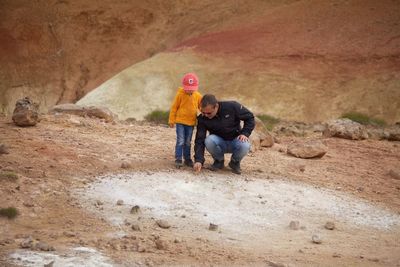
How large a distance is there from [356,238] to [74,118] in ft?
17.2

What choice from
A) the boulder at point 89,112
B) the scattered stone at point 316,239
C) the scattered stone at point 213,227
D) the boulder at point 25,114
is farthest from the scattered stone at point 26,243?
the boulder at point 89,112

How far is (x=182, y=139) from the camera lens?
7.45 metres

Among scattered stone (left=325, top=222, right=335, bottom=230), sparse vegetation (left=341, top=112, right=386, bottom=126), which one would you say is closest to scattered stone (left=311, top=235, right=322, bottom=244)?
scattered stone (left=325, top=222, right=335, bottom=230)

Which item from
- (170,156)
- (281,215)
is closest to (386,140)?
(170,156)

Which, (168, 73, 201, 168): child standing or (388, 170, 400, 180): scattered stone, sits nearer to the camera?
(168, 73, 201, 168): child standing

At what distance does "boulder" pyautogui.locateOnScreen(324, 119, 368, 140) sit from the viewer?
11469 millimetres

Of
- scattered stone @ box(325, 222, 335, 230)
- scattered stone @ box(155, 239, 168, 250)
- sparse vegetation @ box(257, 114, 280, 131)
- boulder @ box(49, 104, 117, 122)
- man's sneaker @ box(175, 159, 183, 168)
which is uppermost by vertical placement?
boulder @ box(49, 104, 117, 122)

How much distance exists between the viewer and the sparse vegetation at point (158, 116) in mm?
17656

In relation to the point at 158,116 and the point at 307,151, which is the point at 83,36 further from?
the point at 307,151

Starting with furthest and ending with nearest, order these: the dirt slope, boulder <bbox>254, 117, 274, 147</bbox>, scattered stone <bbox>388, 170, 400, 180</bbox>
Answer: the dirt slope < boulder <bbox>254, 117, 274, 147</bbox> < scattered stone <bbox>388, 170, 400, 180</bbox>

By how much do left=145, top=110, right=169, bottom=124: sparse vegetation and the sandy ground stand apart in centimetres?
823

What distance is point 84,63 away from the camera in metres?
24.3

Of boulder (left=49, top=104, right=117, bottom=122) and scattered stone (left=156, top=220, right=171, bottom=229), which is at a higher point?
boulder (left=49, top=104, right=117, bottom=122)

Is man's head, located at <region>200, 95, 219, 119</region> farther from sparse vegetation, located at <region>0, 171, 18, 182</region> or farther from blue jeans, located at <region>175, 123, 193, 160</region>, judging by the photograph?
sparse vegetation, located at <region>0, 171, 18, 182</region>
